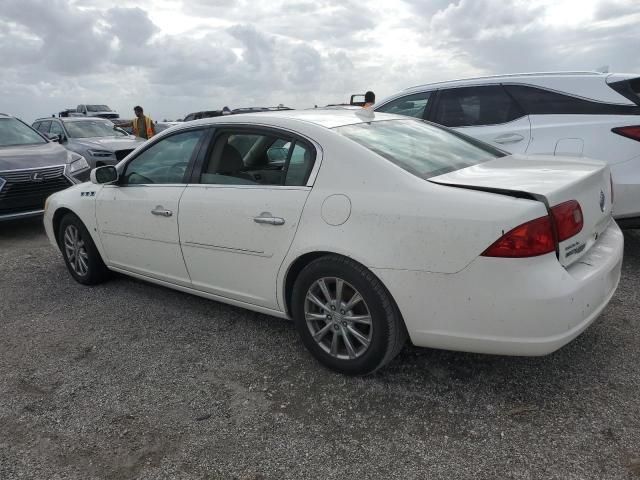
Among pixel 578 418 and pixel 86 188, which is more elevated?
pixel 86 188

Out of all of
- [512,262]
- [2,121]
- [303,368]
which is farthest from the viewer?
[2,121]

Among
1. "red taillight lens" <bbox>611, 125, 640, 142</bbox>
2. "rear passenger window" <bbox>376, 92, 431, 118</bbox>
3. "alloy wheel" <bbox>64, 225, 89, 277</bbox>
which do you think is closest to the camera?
"red taillight lens" <bbox>611, 125, 640, 142</bbox>

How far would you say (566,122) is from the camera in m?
4.59

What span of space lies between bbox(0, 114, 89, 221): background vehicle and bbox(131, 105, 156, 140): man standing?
4.21 m

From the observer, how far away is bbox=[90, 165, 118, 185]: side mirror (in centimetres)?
408

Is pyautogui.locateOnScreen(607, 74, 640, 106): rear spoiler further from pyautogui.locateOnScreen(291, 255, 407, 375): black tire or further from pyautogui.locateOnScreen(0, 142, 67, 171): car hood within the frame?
pyautogui.locateOnScreen(0, 142, 67, 171): car hood

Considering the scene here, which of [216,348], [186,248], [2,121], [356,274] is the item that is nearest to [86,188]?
[186,248]

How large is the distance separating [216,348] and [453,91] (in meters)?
3.68

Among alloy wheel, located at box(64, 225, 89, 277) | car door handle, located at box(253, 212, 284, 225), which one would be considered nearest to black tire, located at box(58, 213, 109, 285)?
alloy wheel, located at box(64, 225, 89, 277)

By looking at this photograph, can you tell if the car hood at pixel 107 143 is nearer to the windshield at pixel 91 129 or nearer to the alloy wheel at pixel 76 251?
the windshield at pixel 91 129

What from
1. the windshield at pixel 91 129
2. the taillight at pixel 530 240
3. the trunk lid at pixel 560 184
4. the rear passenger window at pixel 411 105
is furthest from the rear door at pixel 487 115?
the windshield at pixel 91 129

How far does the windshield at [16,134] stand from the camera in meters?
7.90

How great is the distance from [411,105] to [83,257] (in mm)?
3743

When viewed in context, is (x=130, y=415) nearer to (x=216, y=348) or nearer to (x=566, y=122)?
(x=216, y=348)
